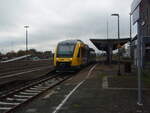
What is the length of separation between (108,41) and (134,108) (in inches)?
1437

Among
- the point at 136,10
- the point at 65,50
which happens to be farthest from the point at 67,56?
the point at 136,10

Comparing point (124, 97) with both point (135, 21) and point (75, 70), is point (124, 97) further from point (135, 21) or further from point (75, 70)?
point (75, 70)

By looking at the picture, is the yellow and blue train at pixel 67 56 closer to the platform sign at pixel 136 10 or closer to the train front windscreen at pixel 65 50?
the train front windscreen at pixel 65 50

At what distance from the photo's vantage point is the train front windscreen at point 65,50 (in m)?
28.2

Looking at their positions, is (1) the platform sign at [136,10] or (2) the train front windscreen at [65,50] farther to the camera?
(2) the train front windscreen at [65,50]

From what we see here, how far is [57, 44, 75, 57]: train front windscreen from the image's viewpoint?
28234 mm

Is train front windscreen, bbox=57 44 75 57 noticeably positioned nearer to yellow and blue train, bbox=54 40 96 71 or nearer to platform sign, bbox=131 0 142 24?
yellow and blue train, bbox=54 40 96 71

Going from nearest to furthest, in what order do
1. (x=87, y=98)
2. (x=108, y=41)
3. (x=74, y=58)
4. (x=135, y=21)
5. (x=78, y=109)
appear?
(x=78, y=109), (x=135, y=21), (x=87, y=98), (x=74, y=58), (x=108, y=41)

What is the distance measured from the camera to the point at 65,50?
28.6 metres

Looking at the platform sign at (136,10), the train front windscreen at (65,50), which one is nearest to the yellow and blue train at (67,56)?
the train front windscreen at (65,50)

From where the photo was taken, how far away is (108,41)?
4578 centimetres

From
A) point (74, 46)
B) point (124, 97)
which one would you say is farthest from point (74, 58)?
point (124, 97)

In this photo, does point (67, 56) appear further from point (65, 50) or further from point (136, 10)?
point (136, 10)

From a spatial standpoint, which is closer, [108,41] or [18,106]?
[18,106]
